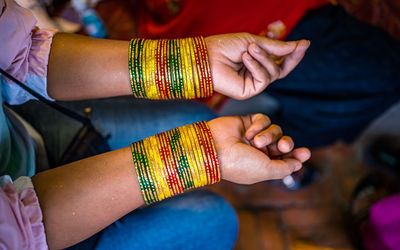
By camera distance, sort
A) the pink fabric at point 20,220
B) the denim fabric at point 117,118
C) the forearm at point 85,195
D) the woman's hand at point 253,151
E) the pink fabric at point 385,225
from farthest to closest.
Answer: the pink fabric at point 385,225
the denim fabric at point 117,118
the woman's hand at point 253,151
the forearm at point 85,195
the pink fabric at point 20,220

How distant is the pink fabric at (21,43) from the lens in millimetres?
702

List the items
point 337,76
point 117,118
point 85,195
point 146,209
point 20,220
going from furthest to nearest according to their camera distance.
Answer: point 337,76
point 117,118
point 146,209
point 85,195
point 20,220

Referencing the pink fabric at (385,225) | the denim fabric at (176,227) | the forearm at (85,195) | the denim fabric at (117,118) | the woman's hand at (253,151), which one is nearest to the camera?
the forearm at (85,195)

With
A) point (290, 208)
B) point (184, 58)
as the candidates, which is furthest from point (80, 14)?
point (290, 208)

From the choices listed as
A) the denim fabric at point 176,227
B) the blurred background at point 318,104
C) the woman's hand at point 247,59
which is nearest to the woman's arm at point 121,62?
the woman's hand at point 247,59

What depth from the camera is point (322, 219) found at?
163 cm

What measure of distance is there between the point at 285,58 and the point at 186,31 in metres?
0.81

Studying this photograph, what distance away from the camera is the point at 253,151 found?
764mm

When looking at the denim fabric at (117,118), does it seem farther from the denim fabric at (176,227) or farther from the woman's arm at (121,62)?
the denim fabric at (176,227)

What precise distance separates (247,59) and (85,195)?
55cm

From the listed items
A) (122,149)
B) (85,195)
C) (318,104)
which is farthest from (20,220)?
(318,104)

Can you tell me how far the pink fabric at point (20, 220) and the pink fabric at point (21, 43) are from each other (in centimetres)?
32

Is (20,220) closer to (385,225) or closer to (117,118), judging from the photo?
(117,118)

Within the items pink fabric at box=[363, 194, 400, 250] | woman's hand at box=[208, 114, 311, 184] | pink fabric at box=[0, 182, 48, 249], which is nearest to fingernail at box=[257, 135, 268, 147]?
woman's hand at box=[208, 114, 311, 184]
